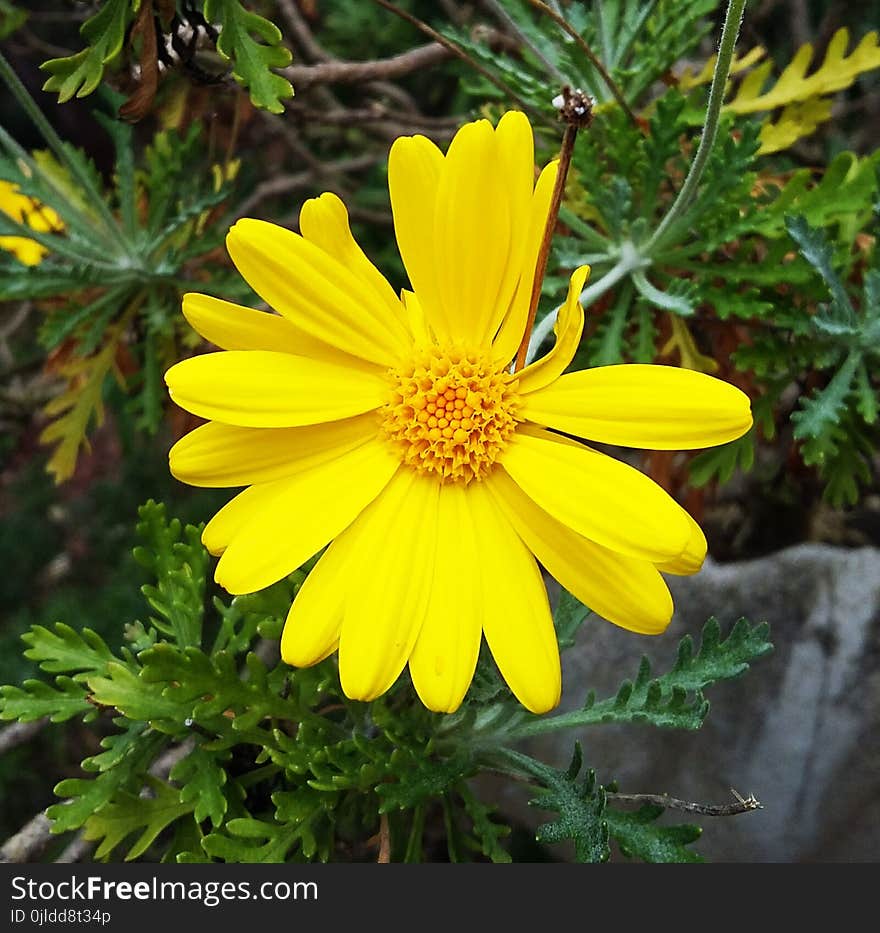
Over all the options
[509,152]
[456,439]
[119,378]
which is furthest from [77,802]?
[509,152]

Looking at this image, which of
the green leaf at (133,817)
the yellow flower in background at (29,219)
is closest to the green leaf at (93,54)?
the yellow flower in background at (29,219)

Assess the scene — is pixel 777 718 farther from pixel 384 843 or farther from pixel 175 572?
pixel 175 572

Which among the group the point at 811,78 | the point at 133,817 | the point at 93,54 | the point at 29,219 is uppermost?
the point at 811,78

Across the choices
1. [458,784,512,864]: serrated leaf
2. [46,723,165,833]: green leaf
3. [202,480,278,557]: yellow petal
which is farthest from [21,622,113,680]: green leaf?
[458,784,512,864]: serrated leaf

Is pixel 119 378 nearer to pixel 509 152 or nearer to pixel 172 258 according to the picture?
pixel 172 258

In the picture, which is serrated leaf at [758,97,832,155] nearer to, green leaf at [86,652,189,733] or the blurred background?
the blurred background

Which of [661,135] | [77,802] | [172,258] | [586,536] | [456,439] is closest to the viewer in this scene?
[586,536]

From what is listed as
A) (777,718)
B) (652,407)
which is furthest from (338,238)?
(777,718)
